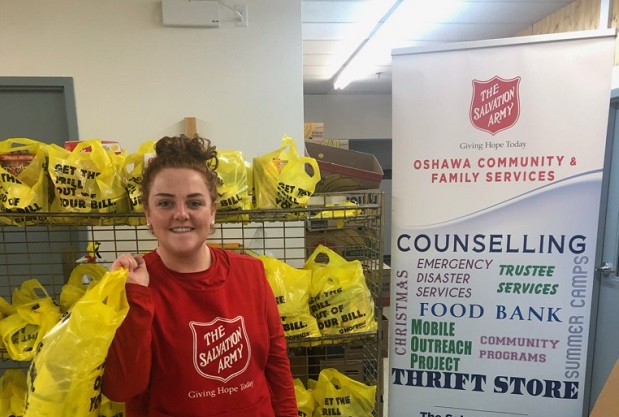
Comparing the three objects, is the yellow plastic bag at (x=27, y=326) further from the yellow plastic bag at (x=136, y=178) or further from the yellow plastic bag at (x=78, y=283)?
the yellow plastic bag at (x=136, y=178)

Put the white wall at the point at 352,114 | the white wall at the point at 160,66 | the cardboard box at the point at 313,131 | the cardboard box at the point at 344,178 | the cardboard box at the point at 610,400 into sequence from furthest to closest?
1. the white wall at the point at 352,114
2. the cardboard box at the point at 313,131
3. the white wall at the point at 160,66
4. the cardboard box at the point at 344,178
5. the cardboard box at the point at 610,400

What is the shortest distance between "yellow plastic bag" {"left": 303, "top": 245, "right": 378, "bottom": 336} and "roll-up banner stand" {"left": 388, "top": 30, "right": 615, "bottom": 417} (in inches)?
10.9

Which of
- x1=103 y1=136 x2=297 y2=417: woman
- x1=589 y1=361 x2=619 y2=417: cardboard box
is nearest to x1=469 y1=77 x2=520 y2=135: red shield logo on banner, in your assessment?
x1=589 y1=361 x2=619 y2=417: cardboard box

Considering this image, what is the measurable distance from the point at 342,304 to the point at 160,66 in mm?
1959

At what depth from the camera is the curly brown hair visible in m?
1.02

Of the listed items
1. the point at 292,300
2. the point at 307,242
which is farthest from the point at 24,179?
the point at 307,242

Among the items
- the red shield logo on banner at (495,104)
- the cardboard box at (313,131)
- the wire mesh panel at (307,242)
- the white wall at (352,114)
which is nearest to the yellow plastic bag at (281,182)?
the wire mesh panel at (307,242)

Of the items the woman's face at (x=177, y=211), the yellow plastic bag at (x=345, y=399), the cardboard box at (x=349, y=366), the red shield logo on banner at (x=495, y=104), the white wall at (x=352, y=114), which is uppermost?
the white wall at (x=352, y=114)

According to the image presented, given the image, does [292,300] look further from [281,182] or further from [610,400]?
[610,400]

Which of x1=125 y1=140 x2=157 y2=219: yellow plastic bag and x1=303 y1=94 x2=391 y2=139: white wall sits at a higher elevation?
x1=303 y1=94 x2=391 y2=139: white wall

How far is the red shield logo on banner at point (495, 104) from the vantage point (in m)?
1.58

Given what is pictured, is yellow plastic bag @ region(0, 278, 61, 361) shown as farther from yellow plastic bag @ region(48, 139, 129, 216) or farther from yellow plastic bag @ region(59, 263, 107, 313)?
yellow plastic bag @ region(48, 139, 129, 216)

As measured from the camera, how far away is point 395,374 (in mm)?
1792

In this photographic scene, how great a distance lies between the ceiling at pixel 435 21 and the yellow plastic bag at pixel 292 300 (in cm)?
247
